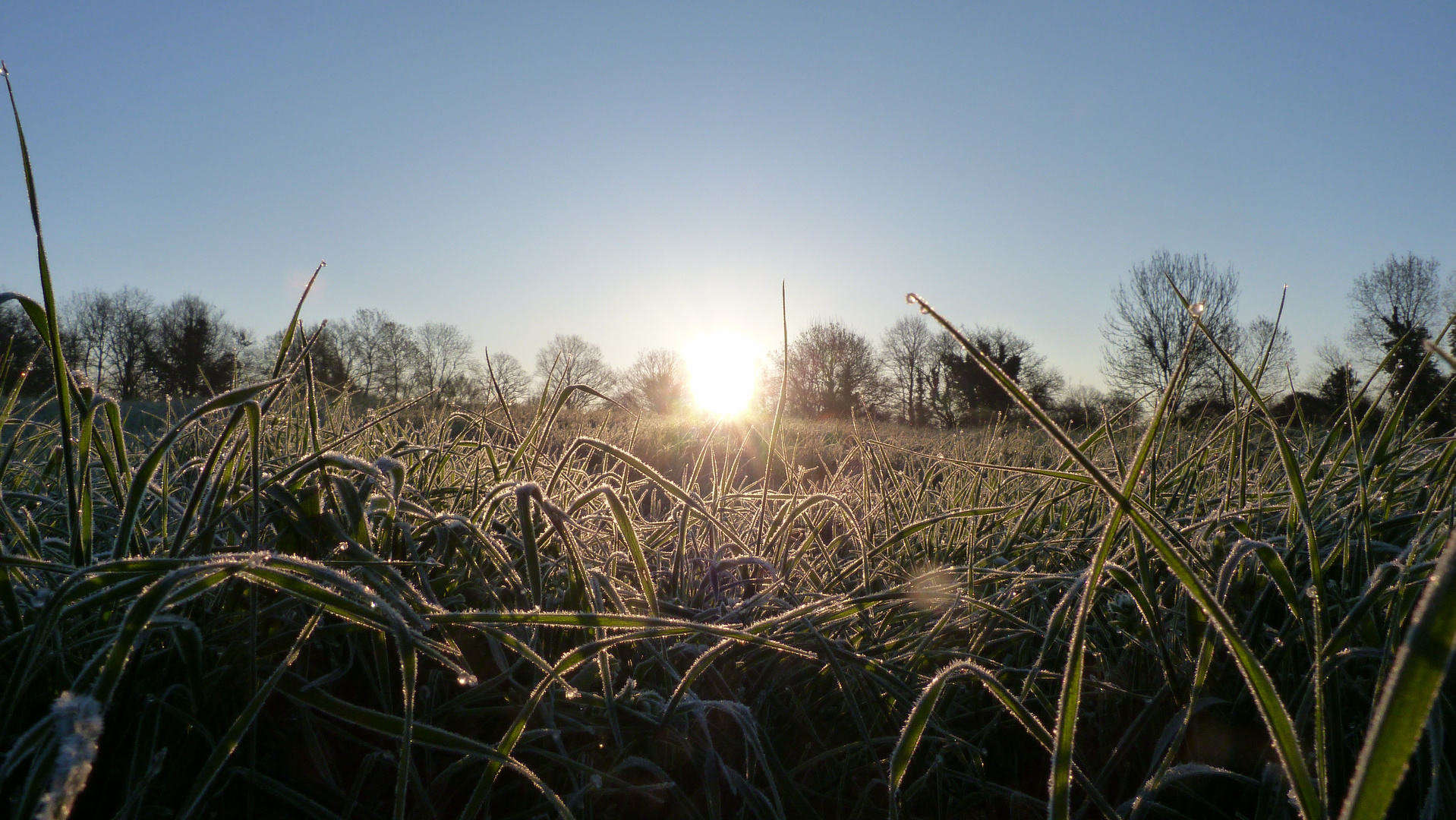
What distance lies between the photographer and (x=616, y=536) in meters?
1.40

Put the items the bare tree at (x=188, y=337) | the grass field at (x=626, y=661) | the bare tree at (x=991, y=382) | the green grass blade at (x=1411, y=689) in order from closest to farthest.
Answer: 1. the green grass blade at (x=1411, y=689)
2. the grass field at (x=626, y=661)
3. the bare tree at (x=991, y=382)
4. the bare tree at (x=188, y=337)

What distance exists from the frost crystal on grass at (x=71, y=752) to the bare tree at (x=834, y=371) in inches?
957

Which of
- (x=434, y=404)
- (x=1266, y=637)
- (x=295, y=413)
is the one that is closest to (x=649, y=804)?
(x=1266, y=637)

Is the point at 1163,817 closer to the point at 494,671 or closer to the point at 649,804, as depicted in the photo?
Result: the point at 649,804

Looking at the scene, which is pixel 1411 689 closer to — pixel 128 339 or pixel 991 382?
pixel 991 382

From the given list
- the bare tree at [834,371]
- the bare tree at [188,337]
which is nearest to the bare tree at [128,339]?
the bare tree at [188,337]

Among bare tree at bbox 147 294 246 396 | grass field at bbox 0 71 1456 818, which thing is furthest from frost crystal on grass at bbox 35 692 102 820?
bare tree at bbox 147 294 246 396

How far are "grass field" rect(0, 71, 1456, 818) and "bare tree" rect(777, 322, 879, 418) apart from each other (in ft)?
76.9

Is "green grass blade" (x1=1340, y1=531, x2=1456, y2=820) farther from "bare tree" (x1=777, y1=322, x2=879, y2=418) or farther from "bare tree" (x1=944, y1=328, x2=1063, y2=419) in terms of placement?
"bare tree" (x1=777, y1=322, x2=879, y2=418)

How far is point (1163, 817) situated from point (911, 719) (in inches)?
18.7

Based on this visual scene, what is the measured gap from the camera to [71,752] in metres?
0.33

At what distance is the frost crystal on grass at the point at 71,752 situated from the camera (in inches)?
13.3

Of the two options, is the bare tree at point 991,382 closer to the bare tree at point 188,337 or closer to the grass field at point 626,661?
the grass field at point 626,661

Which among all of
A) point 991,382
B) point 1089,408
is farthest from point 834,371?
point 1089,408
